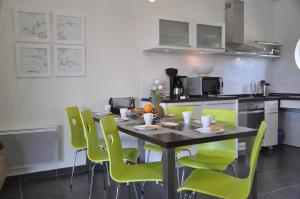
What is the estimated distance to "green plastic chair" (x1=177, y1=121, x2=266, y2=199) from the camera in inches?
59.5

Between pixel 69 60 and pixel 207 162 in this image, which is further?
pixel 69 60

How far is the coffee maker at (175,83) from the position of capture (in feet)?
13.5

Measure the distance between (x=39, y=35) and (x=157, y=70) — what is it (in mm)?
1745

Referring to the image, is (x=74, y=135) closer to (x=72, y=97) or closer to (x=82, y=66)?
(x=72, y=97)

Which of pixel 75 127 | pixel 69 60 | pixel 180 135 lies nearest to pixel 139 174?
pixel 180 135

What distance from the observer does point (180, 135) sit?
182cm

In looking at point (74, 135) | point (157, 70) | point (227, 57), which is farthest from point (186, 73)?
point (74, 135)

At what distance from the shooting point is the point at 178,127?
84.9 inches

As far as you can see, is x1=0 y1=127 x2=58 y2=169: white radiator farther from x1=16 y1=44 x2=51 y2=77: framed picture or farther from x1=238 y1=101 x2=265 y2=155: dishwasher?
x1=238 y1=101 x2=265 y2=155: dishwasher

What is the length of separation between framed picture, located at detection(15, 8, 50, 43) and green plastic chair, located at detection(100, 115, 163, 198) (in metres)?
1.96

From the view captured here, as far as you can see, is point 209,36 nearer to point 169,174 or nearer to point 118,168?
point 118,168

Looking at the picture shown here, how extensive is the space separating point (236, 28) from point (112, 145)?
371 cm

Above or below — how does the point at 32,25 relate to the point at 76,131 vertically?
above

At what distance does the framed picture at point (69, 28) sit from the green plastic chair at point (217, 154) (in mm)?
2013
